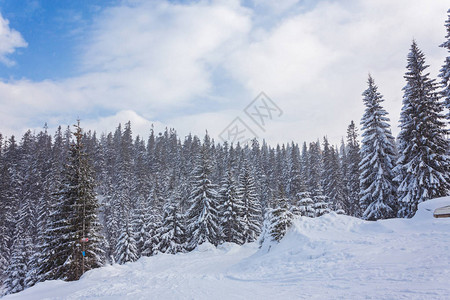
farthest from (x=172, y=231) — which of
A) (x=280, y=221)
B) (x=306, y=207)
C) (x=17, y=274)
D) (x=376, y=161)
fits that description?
(x=376, y=161)

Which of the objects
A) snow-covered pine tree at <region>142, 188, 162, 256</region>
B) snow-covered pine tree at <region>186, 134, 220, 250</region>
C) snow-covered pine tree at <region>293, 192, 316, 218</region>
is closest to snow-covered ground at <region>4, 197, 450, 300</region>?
snow-covered pine tree at <region>186, 134, 220, 250</region>

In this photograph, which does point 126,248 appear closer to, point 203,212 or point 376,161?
point 203,212

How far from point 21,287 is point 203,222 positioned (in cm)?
2230

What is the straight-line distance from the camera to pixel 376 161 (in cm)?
2439

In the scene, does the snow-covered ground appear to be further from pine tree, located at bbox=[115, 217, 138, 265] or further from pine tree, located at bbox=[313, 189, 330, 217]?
pine tree, located at bbox=[313, 189, 330, 217]

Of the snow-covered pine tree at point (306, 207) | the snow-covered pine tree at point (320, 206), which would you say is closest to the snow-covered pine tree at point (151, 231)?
the snow-covered pine tree at point (306, 207)

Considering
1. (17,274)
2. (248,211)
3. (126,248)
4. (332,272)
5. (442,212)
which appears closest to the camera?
(332,272)

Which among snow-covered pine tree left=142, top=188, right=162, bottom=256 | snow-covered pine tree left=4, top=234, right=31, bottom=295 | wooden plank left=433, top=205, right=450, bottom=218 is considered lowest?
Answer: snow-covered pine tree left=4, top=234, right=31, bottom=295

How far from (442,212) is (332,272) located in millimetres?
8205

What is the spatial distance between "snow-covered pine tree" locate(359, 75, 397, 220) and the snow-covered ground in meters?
10.1

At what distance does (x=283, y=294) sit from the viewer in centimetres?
790

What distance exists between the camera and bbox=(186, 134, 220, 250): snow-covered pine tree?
103 feet

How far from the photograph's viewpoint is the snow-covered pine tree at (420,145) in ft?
67.9

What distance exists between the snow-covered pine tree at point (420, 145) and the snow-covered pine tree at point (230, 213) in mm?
18532
